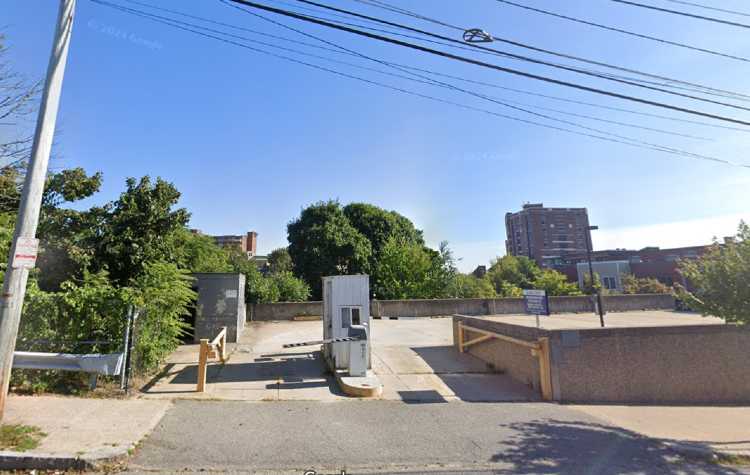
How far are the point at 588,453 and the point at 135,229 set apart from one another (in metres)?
14.5

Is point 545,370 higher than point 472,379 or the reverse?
higher

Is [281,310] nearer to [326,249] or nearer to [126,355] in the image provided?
[326,249]

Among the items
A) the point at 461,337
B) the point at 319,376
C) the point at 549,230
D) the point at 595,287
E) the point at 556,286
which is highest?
the point at 549,230

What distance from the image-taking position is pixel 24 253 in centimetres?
521

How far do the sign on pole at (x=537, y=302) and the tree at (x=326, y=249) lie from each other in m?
23.9

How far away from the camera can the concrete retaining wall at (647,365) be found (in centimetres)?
830

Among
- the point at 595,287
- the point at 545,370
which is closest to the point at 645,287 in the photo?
the point at 595,287

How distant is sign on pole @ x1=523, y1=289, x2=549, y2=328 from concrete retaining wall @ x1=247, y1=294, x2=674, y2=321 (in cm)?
1449

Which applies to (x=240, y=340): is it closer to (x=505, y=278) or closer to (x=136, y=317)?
(x=136, y=317)

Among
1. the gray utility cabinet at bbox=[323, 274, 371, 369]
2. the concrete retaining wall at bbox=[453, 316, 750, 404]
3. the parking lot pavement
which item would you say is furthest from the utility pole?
the concrete retaining wall at bbox=[453, 316, 750, 404]

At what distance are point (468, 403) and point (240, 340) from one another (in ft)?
33.6

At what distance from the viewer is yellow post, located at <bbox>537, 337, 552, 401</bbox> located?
8078 millimetres

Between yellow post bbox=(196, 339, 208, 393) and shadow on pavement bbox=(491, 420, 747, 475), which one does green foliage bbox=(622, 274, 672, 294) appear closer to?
shadow on pavement bbox=(491, 420, 747, 475)

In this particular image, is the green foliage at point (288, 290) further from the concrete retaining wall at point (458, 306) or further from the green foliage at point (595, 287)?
the green foliage at point (595, 287)
